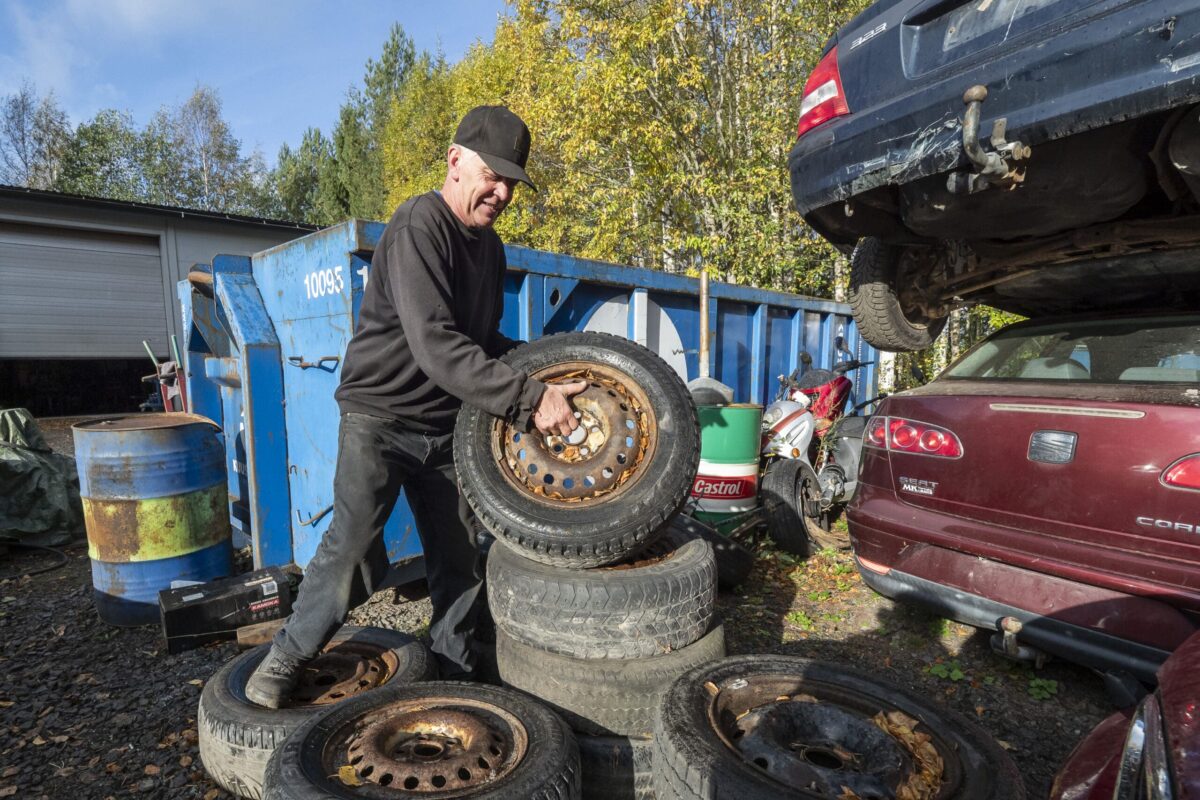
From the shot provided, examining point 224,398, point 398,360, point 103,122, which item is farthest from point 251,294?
point 103,122

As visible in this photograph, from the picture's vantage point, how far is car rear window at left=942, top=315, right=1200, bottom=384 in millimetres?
2211

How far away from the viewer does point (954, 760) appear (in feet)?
4.57

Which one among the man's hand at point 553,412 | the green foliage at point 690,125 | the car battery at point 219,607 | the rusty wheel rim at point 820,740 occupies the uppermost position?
the green foliage at point 690,125

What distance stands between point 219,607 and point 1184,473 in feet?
13.2

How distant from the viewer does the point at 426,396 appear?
2.22 meters

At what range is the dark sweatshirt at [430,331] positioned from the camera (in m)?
1.94

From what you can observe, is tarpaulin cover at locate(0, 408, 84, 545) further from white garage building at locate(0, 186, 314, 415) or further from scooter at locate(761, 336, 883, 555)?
white garage building at locate(0, 186, 314, 415)

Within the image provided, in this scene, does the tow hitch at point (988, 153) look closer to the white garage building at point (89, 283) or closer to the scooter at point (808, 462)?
the scooter at point (808, 462)

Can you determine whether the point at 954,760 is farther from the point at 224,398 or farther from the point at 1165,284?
the point at 224,398

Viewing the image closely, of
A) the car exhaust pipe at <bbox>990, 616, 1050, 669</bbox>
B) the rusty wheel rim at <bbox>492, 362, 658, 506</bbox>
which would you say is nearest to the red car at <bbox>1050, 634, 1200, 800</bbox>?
the car exhaust pipe at <bbox>990, 616, 1050, 669</bbox>

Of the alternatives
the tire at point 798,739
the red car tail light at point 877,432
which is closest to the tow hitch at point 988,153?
the red car tail light at point 877,432

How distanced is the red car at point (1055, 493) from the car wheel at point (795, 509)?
3.97 ft

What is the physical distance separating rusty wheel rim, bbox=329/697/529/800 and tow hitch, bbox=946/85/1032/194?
2.44 m

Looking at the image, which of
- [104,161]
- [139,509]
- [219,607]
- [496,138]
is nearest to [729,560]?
[496,138]
